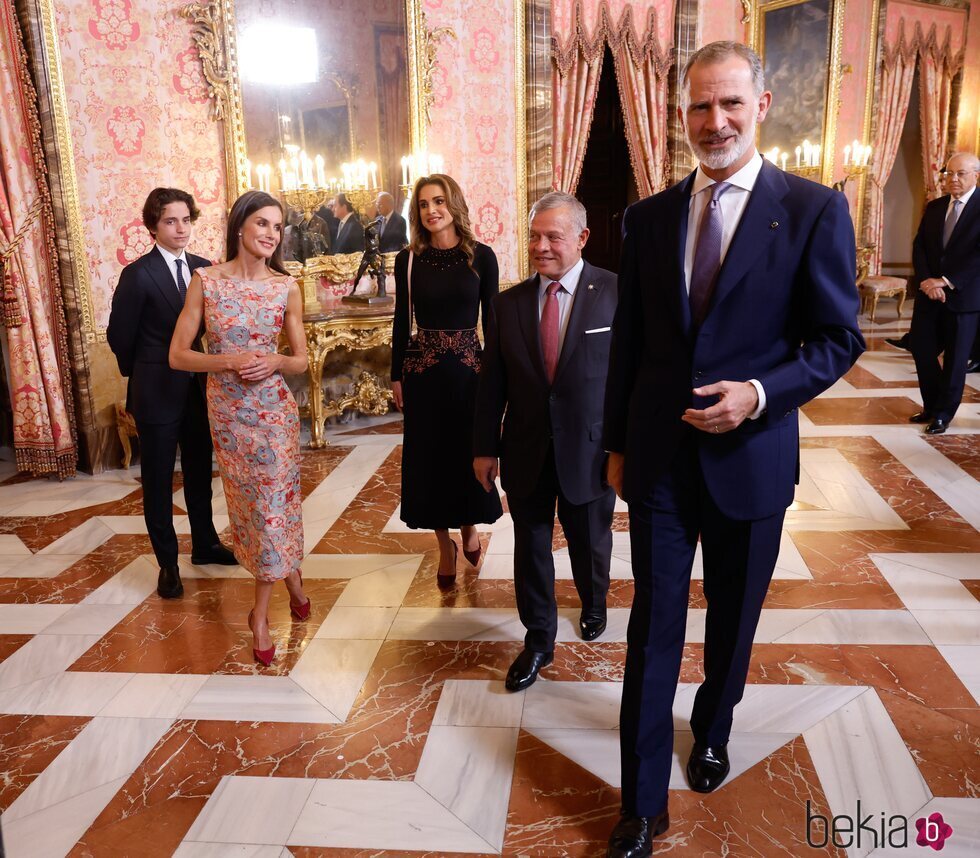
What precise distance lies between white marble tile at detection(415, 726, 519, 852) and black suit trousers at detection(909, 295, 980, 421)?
4670 millimetres

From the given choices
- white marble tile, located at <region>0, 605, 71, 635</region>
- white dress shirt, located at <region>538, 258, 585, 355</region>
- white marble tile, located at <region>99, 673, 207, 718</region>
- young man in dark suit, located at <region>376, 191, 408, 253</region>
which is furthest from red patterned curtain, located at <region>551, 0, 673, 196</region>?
white marble tile, located at <region>99, 673, 207, 718</region>

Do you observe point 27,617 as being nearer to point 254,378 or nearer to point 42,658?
point 42,658

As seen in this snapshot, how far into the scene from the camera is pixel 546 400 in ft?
9.23

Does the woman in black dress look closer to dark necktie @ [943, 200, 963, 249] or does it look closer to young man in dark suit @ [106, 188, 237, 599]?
young man in dark suit @ [106, 188, 237, 599]

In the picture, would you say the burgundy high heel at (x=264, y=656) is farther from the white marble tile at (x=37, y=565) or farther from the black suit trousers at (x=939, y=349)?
the black suit trousers at (x=939, y=349)

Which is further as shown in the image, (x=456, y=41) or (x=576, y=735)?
(x=456, y=41)

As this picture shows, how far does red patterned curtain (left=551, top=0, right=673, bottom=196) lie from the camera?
7.48m

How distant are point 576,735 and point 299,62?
5.09m

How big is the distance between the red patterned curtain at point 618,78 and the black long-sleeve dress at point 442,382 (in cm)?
448

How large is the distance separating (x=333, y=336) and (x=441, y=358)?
106 inches

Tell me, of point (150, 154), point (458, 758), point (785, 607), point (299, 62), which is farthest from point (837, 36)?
point (458, 758)

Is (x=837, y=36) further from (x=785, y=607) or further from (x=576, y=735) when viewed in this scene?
(x=576, y=735)

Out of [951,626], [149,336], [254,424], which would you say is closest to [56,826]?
[254,424]

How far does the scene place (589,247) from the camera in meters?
10.7
